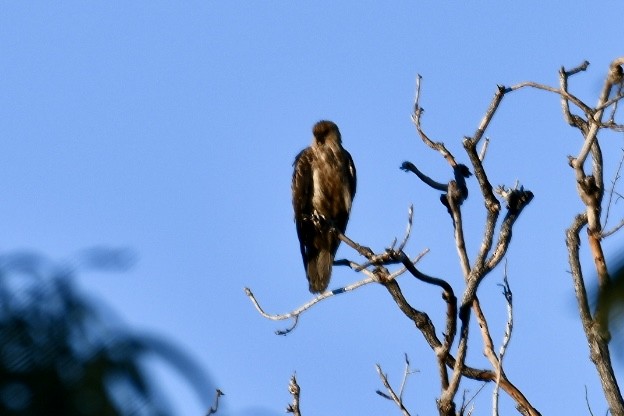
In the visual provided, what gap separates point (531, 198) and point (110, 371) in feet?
14.2

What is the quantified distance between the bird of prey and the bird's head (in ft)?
0.84

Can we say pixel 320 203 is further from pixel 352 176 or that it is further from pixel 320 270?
pixel 320 270

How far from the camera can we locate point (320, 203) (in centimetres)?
1028

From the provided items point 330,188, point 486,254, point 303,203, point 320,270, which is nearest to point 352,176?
point 330,188

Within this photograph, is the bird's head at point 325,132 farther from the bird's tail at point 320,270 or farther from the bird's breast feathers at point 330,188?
the bird's tail at point 320,270

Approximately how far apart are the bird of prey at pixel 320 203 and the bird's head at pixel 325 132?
0.84 feet

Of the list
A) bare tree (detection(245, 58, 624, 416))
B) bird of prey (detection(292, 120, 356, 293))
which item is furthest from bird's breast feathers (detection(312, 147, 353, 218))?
bare tree (detection(245, 58, 624, 416))

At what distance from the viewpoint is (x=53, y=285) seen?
1421 millimetres

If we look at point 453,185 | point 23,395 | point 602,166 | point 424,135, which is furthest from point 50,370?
point 602,166

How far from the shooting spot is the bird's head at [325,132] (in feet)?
36.0

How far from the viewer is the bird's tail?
9969 mm

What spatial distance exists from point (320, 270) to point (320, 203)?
61cm

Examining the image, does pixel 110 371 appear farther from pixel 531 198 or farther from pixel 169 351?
pixel 531 198

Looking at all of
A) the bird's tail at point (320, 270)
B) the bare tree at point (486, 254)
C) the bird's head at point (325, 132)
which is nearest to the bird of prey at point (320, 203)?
the bird's tail at point (320, 270)
